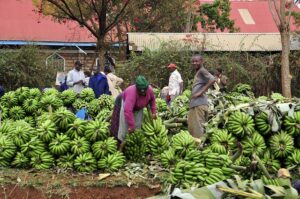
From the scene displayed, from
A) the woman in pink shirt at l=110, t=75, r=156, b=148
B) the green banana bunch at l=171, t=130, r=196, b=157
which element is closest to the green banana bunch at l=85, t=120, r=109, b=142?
the woman in pink shirt at l=110, t=75, r=156, b=148

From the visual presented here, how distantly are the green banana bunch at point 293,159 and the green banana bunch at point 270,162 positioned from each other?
0.40 feet

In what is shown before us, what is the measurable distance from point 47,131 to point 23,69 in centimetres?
1159

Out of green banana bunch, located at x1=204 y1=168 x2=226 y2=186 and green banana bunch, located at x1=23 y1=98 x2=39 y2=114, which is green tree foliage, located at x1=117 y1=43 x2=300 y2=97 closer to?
green banana bunch, located at x1=23 y1=98 x2=39 y2=114

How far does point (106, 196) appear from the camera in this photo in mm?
6109

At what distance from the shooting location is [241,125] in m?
6.36

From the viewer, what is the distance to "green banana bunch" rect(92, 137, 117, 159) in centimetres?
662

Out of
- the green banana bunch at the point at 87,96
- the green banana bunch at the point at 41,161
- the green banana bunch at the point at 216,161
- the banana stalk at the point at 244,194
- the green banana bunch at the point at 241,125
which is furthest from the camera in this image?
the green banana bunch at the point at 87,96

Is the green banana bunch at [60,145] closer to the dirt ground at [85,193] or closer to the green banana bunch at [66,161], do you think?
the green banana bunch at [66,161]

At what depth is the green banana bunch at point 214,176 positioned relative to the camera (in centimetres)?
528

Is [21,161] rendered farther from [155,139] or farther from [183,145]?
[183,145]

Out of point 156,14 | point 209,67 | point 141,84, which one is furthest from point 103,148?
point 156,14

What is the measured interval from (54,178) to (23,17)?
23429 mm

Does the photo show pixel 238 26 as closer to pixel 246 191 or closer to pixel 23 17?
pixel 23 17

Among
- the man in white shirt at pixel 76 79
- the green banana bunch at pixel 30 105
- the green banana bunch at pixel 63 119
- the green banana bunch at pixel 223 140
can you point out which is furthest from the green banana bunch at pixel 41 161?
the man in white shirt at pixel 76 79
